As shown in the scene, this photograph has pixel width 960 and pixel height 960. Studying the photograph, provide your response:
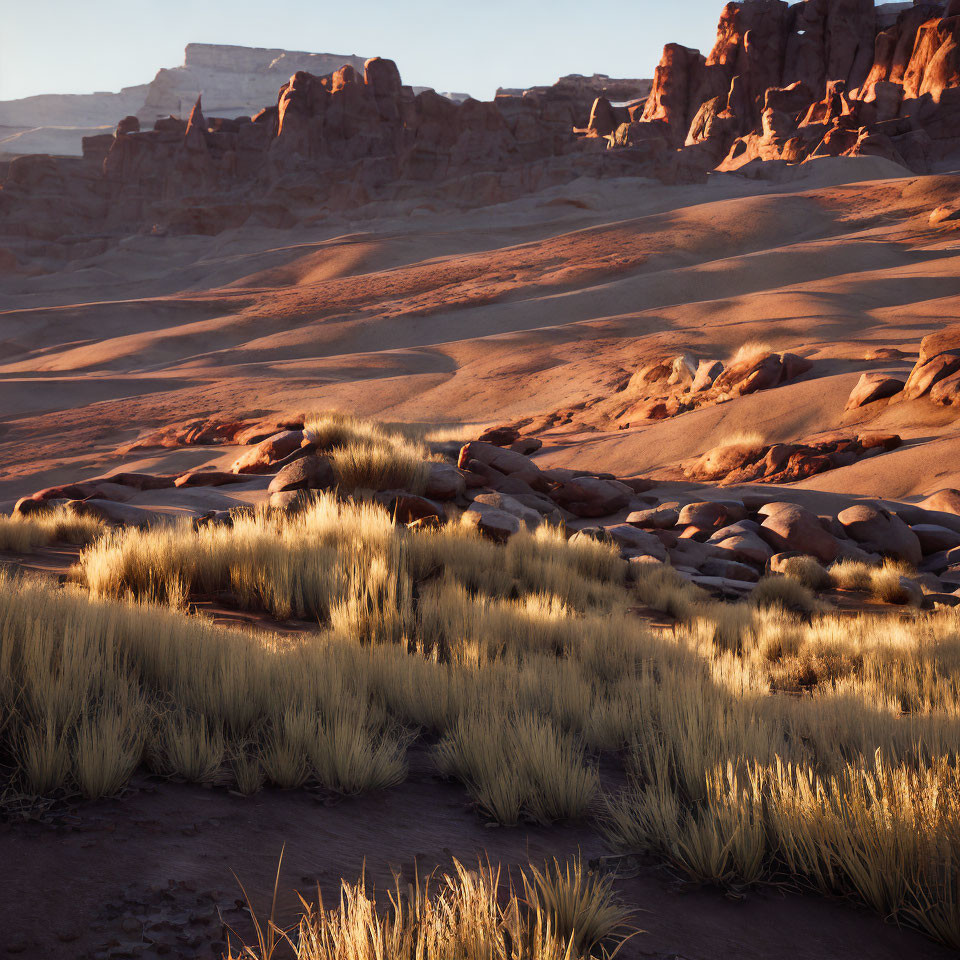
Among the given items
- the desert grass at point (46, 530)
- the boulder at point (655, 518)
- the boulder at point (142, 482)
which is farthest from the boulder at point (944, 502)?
the boulder at point (142, 482)

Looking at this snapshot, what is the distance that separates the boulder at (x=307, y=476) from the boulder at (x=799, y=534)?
6.31m

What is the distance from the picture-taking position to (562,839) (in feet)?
10.7

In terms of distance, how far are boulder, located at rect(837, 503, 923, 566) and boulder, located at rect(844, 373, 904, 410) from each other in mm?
6304

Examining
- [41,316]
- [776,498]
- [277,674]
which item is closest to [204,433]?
[776,498]

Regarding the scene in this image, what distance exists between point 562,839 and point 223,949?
145cm

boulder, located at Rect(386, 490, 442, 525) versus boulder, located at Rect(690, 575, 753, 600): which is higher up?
boulder, located at Rect(386, 490, 442, 525)

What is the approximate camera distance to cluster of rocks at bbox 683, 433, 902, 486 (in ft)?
50.8

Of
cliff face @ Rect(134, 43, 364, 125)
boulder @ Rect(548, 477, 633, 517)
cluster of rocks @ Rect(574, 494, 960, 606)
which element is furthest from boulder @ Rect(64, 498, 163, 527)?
cliff face @ Rect(134, 43, 364, 125)

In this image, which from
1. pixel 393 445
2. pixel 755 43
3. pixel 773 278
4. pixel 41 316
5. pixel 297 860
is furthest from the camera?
pixel 755 43

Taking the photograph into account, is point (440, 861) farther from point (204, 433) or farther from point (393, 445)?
point (204, 433)

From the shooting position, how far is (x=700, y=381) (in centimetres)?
2152

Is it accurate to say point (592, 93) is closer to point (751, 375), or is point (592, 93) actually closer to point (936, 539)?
point (751, 375)

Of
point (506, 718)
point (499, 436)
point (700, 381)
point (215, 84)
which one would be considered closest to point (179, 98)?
point (215, 84)

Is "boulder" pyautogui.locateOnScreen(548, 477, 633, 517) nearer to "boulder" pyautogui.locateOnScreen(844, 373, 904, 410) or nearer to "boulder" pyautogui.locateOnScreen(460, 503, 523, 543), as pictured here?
"boulder" pyautogui.locateOnScreen(460, 503, 523, 543)
